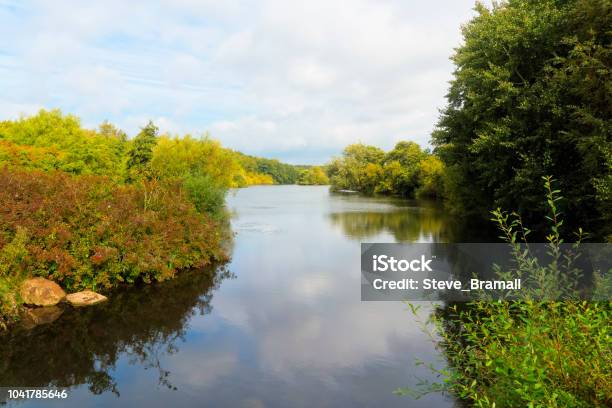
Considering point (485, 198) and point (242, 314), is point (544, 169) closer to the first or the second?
point (485, 198)

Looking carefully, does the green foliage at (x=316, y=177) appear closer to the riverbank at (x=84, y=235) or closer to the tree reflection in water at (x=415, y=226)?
the tree reflection in water at (x=415, y=226)

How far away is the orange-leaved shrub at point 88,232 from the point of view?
13.1m

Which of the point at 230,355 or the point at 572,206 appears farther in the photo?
the point at 572,206

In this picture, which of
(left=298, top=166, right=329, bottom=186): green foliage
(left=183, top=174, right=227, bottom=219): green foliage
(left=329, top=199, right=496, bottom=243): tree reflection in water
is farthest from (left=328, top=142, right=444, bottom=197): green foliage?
(left=298, top=166, right=329, bottom=186): green foliage

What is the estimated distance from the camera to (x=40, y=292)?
12.8 m

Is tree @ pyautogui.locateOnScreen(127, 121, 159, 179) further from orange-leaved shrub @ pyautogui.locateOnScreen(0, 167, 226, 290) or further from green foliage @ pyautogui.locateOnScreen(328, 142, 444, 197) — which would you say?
green foliage @ pyautogui.locateOnScreen(328, 142, 444, 197)

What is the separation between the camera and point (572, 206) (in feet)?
62.9

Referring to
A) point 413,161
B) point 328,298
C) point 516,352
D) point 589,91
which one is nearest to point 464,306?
point 328,298

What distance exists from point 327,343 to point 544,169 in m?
14.2

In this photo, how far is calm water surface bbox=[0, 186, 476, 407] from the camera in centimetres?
833

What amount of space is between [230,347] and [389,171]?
7266 centimetres

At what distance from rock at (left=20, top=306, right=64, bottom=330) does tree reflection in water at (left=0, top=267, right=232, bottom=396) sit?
0.23 meters

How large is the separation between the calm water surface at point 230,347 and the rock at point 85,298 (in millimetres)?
412

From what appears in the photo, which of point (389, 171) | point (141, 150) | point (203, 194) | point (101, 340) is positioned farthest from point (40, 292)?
point (389, 171)
